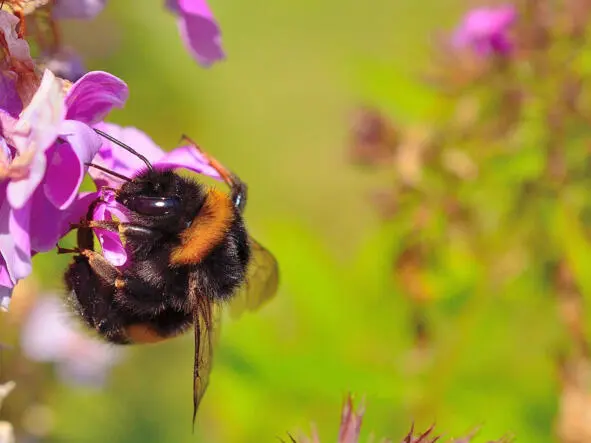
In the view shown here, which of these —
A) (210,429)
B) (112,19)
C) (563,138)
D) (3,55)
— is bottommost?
(3,55)

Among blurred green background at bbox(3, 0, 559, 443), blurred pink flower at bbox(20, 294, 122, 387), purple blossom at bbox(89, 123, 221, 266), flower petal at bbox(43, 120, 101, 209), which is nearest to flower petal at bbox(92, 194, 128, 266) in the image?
purple blossom at bbox(89, 123, 221, 266)

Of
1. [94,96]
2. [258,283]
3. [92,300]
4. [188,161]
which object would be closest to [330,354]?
[258,283]

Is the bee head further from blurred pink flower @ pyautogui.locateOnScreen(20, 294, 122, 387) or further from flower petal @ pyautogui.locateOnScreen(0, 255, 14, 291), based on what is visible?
blurred pink flower @ pyautogui.locateOnScreen(20, 294, 122, 387)

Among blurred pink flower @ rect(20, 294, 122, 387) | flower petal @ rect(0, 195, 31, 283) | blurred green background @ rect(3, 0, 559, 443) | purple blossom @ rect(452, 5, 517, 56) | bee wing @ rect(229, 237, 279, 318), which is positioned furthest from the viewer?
blurred pink flower @ rect(20, 294, 122, 387)

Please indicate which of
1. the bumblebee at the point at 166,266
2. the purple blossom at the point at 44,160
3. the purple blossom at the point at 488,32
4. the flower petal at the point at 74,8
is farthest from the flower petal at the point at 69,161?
the purple blossom at the point at 488,32

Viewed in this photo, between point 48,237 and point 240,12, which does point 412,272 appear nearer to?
point 48,237

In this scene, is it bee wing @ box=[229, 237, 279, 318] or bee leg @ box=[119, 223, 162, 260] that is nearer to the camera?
bee leg @ box=[119, 223, 162, 260]

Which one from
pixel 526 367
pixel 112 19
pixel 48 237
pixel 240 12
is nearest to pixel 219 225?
pixel 48 237
